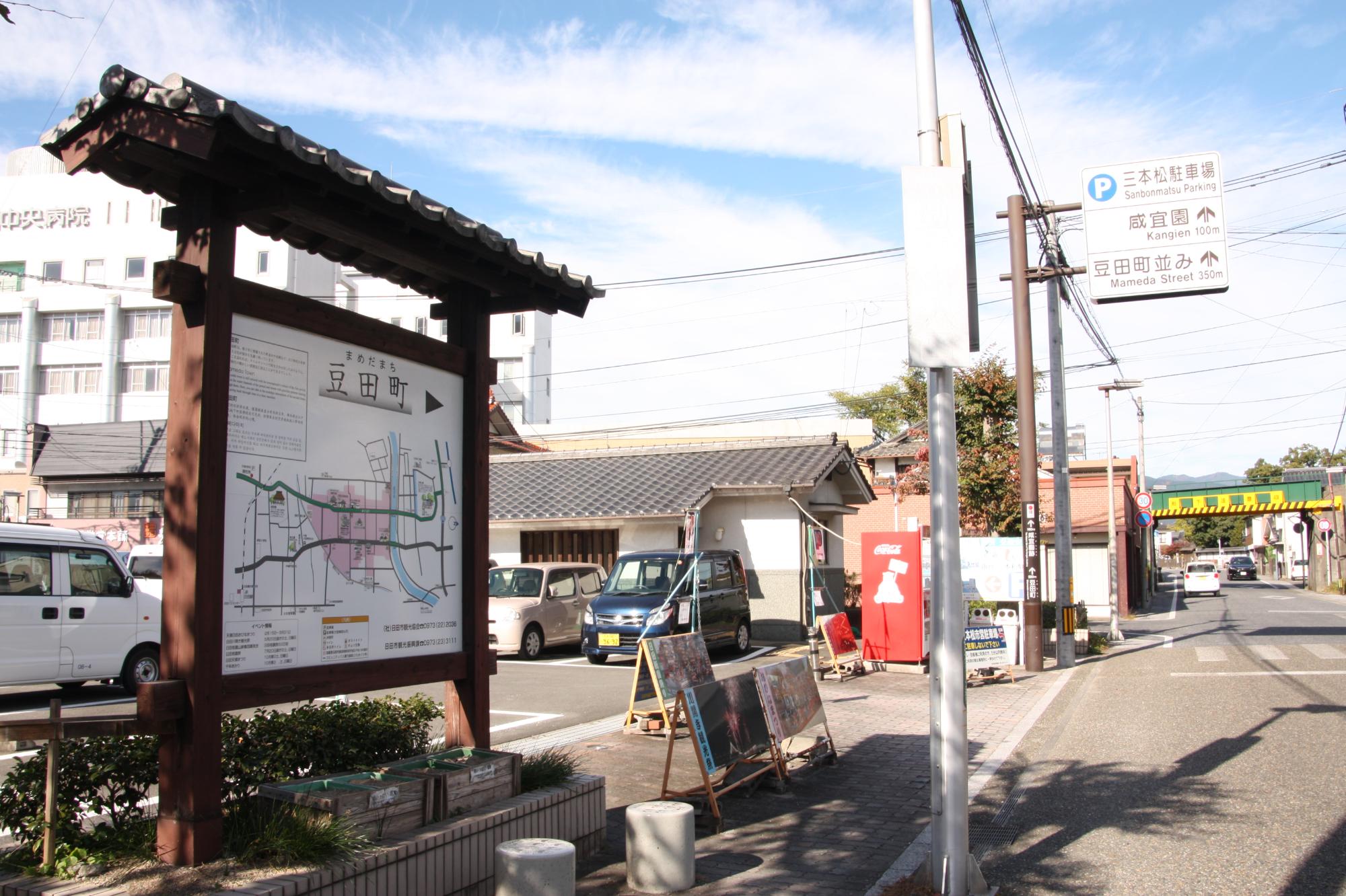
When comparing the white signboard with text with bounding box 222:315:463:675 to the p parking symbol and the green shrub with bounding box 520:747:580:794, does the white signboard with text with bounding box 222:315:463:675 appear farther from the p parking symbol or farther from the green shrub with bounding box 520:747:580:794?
the p parking symbol

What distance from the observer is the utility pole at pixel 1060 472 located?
56.5 ft

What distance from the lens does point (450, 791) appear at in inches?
205

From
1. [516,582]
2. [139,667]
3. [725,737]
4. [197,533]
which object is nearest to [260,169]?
[197,533]

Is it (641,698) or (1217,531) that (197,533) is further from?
(1217,531)

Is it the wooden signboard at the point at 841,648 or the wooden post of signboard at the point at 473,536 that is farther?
the wooden signboard at the point at 841,648

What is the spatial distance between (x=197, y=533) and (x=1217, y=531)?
12779 centimetres

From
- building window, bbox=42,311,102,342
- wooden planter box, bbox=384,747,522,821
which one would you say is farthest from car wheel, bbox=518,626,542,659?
building window, bbox=42,311,102,342

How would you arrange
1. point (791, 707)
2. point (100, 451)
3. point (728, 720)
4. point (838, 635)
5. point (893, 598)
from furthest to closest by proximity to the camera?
point (100, 451) → point (893, 598) → point (838, 635) → point (791, 707) → point (728, 720)

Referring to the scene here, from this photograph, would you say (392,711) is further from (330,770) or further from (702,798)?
(702,798)

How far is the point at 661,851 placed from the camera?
215 inches

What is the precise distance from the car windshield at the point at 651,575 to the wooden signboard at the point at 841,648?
9.69ft

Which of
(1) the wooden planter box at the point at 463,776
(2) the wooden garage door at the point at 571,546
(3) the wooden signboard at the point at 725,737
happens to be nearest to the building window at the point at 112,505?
(2) the wooden garage door at the point at 571,546

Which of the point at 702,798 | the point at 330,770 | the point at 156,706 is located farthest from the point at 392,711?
the point at 702,798

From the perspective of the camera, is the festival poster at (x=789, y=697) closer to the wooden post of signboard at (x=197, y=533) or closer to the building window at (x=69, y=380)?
the wooden post of signboard at (x=197, y=533)
